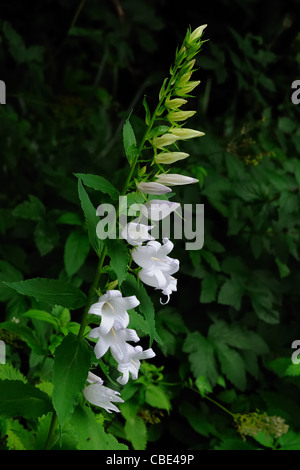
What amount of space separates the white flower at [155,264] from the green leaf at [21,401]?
0.45 metres

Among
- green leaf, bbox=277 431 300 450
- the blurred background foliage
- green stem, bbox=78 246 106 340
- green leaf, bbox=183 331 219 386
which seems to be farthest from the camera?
green leaf, bbox=183 331 219 386

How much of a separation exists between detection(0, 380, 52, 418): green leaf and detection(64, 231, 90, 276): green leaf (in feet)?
2.59

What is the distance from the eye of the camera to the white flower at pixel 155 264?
1340mm

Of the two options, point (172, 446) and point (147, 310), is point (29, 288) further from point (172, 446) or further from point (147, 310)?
point (172, 446)

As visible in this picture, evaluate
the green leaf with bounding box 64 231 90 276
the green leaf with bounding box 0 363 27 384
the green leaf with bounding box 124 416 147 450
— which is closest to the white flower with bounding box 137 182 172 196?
the green leaf with bounding box 0 363 27 384

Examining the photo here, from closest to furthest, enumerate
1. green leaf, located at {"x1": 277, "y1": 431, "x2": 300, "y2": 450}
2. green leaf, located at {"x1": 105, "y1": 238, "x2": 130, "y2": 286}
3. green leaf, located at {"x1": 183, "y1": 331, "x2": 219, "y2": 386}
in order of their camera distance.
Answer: green leaf, located at {"x1": 105, "y1": 238, "x2": 130, "y2": 286}
green leaf, located at {"x1": 277, "y1": 431, "x2": 300, "y2": 450}
green leaf, located at {"x1": 183, "y1": 331, "x2": 219, "y2": 386}

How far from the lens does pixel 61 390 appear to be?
4.31 ft

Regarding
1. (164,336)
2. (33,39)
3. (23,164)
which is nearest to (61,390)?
(164,336)

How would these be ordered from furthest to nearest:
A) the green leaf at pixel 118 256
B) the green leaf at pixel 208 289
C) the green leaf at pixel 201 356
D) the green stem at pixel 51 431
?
the green leaf at pixel 208 289
the green leaf at pixel 201 356
the green stem at pixel 51 431
the green leaf at pixel 118 256

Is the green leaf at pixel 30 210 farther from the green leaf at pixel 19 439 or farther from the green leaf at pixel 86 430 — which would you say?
the green leaf at pixel 86 430

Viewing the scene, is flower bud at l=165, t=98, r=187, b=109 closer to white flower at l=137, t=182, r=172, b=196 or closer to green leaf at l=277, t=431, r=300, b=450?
white flower at l=137, t=182, r=172, b=196

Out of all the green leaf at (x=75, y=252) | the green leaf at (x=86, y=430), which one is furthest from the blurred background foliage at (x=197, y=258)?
the green leaf at (x=86, y=430)

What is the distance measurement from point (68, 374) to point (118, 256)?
1.00 feet

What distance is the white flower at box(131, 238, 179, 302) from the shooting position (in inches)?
52.7
